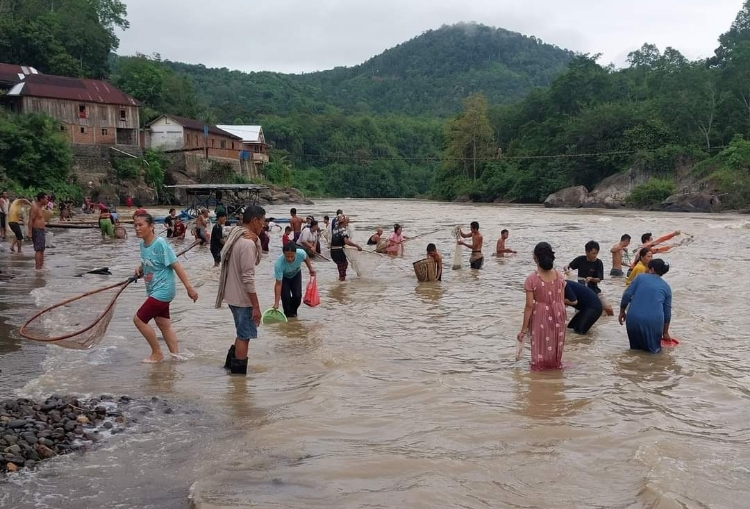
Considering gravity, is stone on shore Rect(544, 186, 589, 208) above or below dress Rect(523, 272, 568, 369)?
above

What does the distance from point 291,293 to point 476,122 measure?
238 ft

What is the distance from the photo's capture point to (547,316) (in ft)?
22.5

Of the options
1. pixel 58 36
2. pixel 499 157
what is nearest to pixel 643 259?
pixel 58 36

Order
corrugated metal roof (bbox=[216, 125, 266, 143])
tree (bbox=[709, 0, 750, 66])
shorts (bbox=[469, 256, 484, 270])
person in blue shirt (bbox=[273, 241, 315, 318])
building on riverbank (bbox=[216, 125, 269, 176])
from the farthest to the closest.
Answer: tree (bbox=[709, 0, 750, 66])
corrugated metal roof (bbox=[216, 125, 266, 143])
building on riverbank (bbox=[216, 125, 269, 176])
shorts (bbox=[469, 256, 484, 270])
person in blue shirt (bbox=[273, 241, 315, 318])

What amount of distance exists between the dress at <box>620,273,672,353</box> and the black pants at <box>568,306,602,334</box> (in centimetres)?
94

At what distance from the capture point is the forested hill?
118 m

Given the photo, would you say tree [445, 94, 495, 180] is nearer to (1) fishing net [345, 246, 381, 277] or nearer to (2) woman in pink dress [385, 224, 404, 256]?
(2) woman in pink dress [385, 224, 404, 256]

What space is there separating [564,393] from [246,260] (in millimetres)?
3383

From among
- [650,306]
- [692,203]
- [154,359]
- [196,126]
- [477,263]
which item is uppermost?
[196,126]

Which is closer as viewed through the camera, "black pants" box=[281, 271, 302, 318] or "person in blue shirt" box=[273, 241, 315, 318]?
"person in blue shirt" box=[273, 241, 315, 318]

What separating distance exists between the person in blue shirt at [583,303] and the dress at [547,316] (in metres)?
1.99

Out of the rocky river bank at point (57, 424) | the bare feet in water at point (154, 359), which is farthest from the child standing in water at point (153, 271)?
the rocky river bank at point (57, 424)

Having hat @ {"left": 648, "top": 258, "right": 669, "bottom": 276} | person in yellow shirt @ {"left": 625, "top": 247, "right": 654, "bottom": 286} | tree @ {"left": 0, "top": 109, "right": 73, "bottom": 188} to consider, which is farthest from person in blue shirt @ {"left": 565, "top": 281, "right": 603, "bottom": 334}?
tree @ {"left": 0, "top": 109, "right": 73, "bottom": 188}

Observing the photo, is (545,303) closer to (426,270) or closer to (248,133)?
(426,270)
